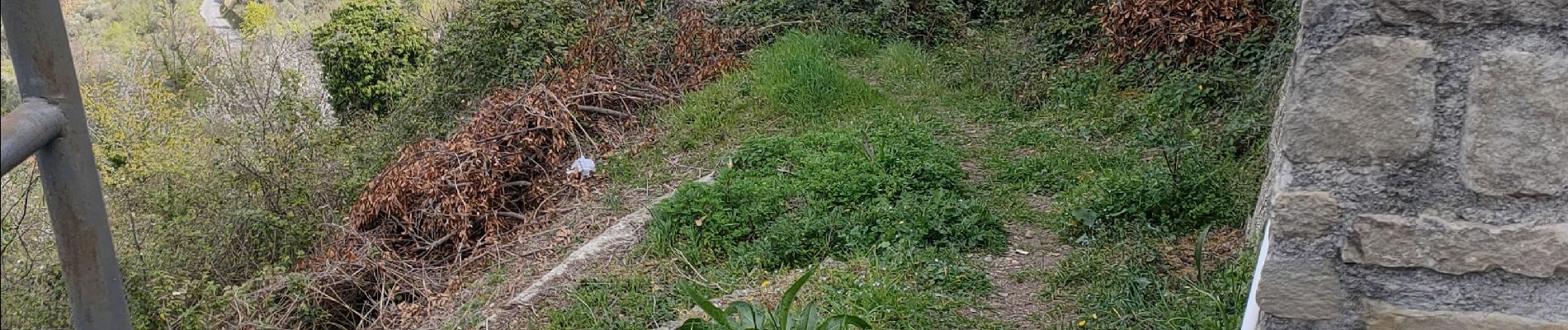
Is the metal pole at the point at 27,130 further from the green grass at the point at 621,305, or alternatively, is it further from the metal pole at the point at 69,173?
the green grass at the point at 621,305

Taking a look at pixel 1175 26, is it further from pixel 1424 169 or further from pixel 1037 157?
pixel 1424 169

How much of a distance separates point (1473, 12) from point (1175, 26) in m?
4.53

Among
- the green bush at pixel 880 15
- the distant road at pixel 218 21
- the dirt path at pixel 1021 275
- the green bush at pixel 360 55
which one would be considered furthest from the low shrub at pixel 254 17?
the dirt path at pixel 1021 275

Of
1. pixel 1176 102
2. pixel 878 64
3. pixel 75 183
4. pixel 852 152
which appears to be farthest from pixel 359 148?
pixel 75 183

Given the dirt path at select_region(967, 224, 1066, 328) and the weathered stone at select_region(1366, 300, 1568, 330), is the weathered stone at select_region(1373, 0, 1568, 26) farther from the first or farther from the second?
the dirt path at select_region(967, 224, 1066, 328)

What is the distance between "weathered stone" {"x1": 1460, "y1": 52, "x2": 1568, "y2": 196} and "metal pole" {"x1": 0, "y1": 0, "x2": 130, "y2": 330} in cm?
170

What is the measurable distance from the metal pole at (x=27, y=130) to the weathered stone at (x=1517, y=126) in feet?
5.55

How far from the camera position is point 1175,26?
5828 mm

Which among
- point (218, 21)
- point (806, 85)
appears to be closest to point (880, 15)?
point (806, 85)

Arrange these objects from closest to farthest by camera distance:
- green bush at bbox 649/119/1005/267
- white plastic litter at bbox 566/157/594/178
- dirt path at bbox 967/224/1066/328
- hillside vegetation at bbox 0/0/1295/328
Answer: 1. dirt path at bbox 967/224/1066/328
2. hillside vegetation at bbox 0/0/1295/328
3. green bush at bbox 649/119/1005/267
4. white plastic litter at bbox 566/157/594/178

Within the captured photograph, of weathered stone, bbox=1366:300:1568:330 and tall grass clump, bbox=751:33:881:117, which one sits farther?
tall grass clump, bbox=751:33:881:117

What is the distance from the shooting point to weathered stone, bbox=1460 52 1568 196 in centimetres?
148

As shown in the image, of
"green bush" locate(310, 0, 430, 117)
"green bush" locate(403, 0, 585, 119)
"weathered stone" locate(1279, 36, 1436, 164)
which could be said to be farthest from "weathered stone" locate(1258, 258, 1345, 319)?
"green bush" locate(310, 0, 430, 117)

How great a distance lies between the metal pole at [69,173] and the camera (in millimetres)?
1116
